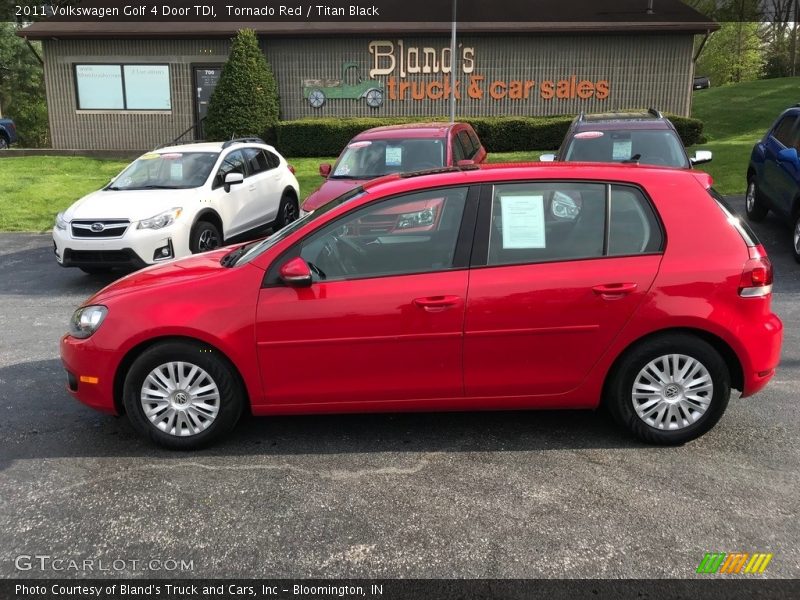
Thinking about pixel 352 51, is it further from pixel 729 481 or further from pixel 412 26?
pixel 729 481

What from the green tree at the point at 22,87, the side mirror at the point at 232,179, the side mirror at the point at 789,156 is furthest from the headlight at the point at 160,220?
the green tree at the point at 22,87

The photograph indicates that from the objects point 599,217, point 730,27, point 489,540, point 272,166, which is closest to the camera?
point 489,540

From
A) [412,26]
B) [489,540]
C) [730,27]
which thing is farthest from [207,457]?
[730,27]

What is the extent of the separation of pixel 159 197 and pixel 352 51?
1406 cm

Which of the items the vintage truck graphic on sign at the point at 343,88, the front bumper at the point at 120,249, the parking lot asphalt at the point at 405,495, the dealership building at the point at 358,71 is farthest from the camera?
the vintage truck graphic on sign at the point at 343,88

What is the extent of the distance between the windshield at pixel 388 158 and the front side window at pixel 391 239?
17.8ft

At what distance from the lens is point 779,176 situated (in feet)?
31.4

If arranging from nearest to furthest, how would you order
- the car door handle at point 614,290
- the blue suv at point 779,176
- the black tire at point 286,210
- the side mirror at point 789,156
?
the car door handle at point 614,290
the blue suv at point 779,176
the side mirror at point 789,156
the black tire at point 286,210

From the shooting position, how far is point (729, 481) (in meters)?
3.84

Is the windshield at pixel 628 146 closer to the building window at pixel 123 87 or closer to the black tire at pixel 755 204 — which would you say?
the black tire at pixel 755 204

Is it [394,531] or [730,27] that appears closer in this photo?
[394,531]

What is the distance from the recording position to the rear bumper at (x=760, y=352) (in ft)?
13.4

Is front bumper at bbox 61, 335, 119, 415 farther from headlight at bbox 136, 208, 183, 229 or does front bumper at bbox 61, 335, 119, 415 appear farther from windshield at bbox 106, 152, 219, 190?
windshield at bbox 106, 152, 219, 190

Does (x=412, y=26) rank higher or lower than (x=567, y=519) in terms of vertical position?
higher
